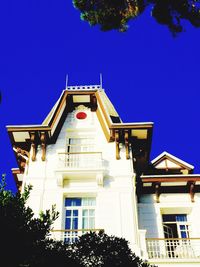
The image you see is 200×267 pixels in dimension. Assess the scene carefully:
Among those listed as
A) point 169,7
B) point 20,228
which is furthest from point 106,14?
point 20,228

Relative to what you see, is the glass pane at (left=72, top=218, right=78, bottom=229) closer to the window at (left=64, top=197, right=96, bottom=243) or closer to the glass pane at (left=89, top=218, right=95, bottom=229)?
the window at (left=64, top=197, right=96, bottom=243)

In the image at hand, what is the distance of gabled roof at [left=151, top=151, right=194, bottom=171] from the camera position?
18.0 metres

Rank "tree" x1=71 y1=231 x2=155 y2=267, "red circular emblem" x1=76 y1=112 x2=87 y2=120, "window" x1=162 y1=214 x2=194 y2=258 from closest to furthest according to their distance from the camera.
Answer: "tree" x1=71 y1=231 x2=155 y2=267
"window" x1=162 y1=214 x2=194 y2=258
"red circular emblem" x1=76 y1=112 x2=87 y2=120

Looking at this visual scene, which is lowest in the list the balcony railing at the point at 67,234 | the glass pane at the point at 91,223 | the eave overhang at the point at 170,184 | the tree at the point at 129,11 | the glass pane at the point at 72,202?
the balcony railing at the point at 67,234

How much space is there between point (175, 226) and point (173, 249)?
5.10 feet

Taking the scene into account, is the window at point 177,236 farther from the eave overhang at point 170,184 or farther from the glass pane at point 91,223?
the glass pane at point 91,223

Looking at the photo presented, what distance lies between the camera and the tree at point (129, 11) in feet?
31.3

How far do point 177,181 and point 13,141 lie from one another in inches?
302

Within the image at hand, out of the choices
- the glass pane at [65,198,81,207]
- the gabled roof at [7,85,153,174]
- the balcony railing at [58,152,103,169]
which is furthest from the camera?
the gabled roof at [7,85,153,174]

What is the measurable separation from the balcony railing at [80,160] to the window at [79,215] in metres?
1.42

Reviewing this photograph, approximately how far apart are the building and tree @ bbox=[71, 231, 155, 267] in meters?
5.91

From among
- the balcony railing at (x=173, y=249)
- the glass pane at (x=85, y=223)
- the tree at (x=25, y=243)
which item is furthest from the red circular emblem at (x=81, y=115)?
the tree at (x=25, y=243)

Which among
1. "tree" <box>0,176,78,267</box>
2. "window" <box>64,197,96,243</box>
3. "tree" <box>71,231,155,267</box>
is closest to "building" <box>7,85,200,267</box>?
"window" <box>64,197,96,243</box>

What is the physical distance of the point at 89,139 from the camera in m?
18.1
